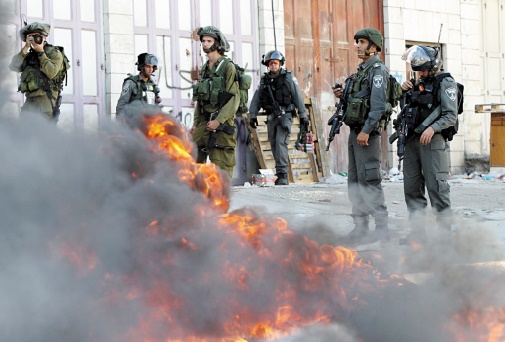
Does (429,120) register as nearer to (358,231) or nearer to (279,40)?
(358,231)

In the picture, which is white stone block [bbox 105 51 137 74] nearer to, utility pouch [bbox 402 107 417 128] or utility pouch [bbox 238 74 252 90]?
utility pouch [bbox 238 74 252 90]

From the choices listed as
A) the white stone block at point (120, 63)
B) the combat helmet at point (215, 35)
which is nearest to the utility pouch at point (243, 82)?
the combat helmet at point (215, 35)

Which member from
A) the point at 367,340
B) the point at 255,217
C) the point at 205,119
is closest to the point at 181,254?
the point at 255,217

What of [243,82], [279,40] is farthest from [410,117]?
[279,40]

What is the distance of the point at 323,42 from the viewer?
14719 millimetres

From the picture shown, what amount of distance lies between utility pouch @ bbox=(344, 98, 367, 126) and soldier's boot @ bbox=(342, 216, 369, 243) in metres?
0.77

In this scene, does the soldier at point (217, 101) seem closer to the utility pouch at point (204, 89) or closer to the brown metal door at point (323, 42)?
the utility pouch at point (204, 89)

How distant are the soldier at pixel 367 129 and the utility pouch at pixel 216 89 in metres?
1.36

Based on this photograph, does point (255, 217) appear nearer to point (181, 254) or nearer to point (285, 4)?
point (181, 254)

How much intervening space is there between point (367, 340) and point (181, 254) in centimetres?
91

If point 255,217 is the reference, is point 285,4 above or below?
above

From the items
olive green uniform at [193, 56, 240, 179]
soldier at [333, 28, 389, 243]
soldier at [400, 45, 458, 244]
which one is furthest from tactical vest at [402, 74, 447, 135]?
olive green uniform at [193, 56, 240, 179]

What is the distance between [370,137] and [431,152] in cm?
50

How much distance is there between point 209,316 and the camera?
3674mm
